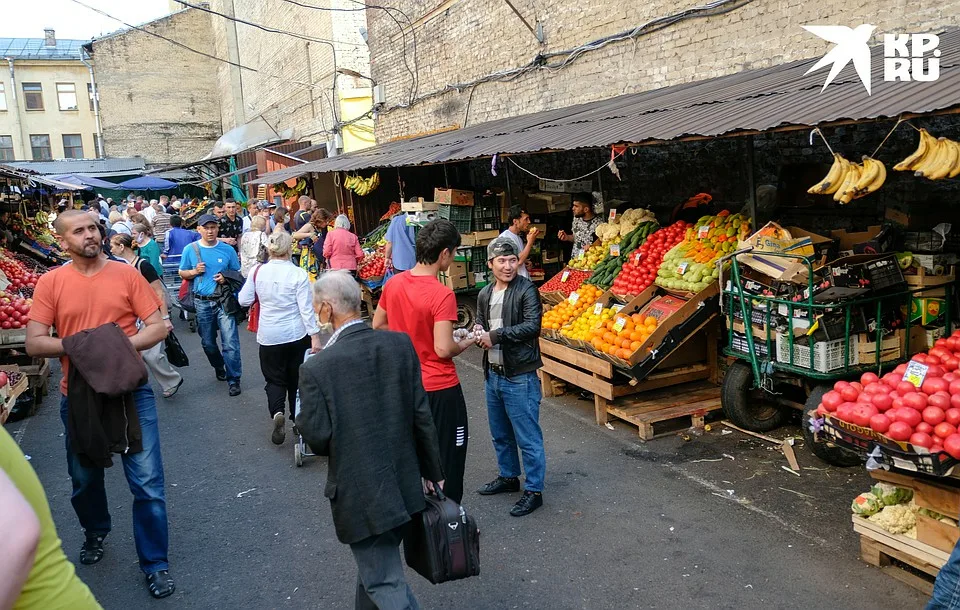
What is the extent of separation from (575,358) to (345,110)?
17.1 meters

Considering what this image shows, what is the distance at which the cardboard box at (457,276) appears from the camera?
1052 cm

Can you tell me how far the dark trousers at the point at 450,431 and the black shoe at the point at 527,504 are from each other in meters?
0.94

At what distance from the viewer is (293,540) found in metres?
4.79

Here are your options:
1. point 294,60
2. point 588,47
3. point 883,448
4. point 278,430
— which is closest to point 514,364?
point 883,448

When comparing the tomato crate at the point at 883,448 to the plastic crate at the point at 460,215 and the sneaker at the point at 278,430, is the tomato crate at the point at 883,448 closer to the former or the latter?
the sneaker at the point at 278,430

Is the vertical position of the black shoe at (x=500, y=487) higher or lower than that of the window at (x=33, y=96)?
lower

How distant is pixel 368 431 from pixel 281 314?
365 centimetres

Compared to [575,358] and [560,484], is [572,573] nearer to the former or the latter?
[560,484]

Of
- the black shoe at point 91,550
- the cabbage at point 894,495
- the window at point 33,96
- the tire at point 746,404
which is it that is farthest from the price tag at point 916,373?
the window at point 33,96

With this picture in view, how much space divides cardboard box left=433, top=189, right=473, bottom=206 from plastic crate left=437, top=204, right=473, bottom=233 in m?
0.08

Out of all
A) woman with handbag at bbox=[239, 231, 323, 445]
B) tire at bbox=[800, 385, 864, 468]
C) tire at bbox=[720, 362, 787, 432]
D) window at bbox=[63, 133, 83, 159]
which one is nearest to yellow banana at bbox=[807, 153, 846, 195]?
tire at bbox=[800, 385, 864, 468]

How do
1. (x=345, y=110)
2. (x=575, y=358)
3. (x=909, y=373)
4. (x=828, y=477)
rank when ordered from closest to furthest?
(x=909, y=373)
(x=828, y=477)
(x=575, y=358)
(x=345, y=110)

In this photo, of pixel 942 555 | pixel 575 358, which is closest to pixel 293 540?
pixel 575 358

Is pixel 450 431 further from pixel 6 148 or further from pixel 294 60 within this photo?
pixel 6 148
